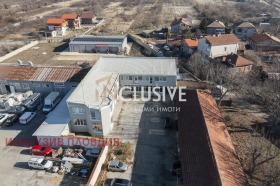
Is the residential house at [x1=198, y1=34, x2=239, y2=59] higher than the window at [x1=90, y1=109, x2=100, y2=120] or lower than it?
higher

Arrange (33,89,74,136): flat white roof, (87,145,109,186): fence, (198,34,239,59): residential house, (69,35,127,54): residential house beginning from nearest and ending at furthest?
(87,145,109,186): fence
(33,89,74,136): flat white roof
(198,34,239,59): residential house
(69,35,127,54): residential house

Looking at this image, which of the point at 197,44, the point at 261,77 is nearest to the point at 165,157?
the point at 261,77

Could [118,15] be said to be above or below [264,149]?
above

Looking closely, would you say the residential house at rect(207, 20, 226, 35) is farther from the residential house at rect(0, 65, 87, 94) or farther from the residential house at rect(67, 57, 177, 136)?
the residential house at rect(0, 65, 87, 94)

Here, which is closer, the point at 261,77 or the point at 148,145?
the point at 148,145

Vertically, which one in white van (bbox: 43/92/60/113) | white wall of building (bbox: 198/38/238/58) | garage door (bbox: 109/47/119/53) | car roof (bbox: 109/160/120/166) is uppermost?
white wall of building (bbox: 198/38/238/58)

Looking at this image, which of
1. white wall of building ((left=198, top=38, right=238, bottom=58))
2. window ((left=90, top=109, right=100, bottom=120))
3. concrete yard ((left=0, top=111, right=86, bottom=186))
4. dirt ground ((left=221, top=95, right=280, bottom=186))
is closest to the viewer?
dirt ground ((left=221, top=95, right=280, bottom=186))

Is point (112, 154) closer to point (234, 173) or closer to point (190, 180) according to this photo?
point (190, 180)

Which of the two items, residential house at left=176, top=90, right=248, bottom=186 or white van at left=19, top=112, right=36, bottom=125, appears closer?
residential house at left=176, top=90, right=248, bottom=186

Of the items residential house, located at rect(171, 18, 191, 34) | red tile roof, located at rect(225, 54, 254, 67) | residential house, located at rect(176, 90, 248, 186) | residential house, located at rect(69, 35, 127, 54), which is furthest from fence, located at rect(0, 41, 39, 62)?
red tile roof, located at rect(225, 54, 254, 67)
